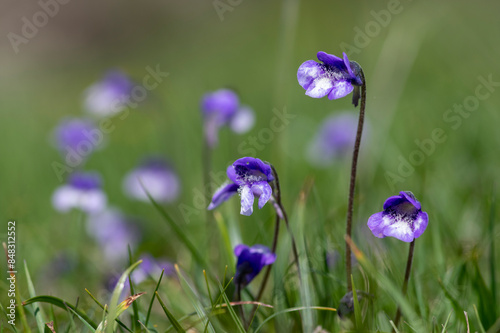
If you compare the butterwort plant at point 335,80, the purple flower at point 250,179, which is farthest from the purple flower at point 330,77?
the purple flower at point 250,179

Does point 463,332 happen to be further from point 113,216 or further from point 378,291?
point 113,216

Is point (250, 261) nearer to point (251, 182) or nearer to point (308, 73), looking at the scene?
point (251, 182)

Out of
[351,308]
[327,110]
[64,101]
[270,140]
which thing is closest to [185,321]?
[351,308]

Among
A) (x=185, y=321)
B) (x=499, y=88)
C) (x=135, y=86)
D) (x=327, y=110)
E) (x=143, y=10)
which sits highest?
(x=143, y=10)

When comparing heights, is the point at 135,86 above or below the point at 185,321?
above

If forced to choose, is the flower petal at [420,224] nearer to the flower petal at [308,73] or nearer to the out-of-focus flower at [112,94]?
the flower petal at [308,73]

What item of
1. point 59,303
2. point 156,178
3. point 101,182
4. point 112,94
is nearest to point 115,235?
point 101,182
